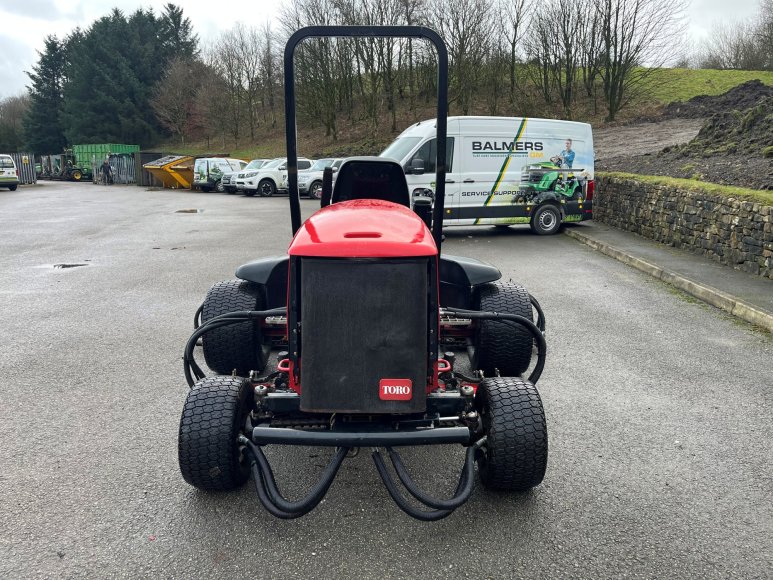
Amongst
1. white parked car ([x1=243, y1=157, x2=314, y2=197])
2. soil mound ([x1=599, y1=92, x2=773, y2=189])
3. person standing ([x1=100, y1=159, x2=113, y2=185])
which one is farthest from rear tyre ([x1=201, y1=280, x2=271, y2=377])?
person standing ([x1=100, y1=159, x2=113, y2=185])

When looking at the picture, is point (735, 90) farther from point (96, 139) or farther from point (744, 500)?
point (96, 139)

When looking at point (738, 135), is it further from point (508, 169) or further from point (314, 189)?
point (314, 189)

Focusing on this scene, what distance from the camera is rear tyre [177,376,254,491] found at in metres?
2.77

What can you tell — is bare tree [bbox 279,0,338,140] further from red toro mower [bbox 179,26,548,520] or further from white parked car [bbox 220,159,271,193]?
red toro mower [bbox 179,26,548,520]

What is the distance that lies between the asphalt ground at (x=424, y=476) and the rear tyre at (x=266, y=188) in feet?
65.3

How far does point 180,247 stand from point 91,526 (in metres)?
9.25

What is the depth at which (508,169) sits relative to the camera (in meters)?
11.9

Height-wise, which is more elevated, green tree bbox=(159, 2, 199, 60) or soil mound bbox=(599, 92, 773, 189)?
green tree bbox=(159, 2, 199, 60)

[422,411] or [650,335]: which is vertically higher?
[422,411]

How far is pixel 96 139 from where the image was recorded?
51.9m

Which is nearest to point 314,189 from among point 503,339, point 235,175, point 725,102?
point 235,175

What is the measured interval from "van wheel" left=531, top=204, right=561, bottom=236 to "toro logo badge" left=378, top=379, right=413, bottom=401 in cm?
1044

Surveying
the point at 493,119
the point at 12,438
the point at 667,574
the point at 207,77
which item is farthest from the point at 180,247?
Result: the point at 207,77

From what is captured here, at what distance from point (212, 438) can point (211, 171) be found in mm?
27941
